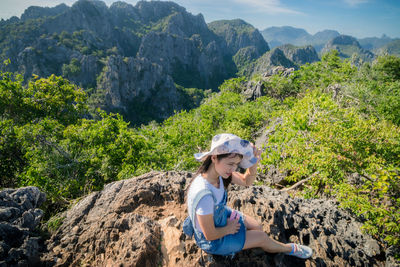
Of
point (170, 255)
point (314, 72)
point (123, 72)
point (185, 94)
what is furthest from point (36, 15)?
point (170, 255)

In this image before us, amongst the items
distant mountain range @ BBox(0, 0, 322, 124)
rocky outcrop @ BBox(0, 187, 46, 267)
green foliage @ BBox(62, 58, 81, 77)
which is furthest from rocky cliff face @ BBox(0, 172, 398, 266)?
green foliage @ BBox(62, 58, 81, 77)

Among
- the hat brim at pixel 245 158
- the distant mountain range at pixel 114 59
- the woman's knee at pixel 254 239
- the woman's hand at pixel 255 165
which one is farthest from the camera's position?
Result: the distant mountain range at pixel 114 59

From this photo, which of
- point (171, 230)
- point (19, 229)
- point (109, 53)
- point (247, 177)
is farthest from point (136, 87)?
point (247, 177)

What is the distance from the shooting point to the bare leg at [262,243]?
3.47 meters

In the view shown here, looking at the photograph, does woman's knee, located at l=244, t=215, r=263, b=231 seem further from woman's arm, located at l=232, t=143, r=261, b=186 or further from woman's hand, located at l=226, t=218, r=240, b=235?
woman's arm, located at l=232, t=143, r=261, b=186

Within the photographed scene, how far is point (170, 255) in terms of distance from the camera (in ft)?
12.5

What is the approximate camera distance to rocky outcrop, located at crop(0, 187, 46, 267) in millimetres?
3500

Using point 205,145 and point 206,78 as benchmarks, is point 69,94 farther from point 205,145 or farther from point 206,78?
point 206,78

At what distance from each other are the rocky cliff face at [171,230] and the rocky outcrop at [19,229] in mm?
129

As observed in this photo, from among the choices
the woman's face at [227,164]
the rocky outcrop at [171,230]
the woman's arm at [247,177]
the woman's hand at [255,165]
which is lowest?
the rocky outcrop at [171,230]

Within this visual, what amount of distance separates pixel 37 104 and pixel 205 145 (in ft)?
48.8

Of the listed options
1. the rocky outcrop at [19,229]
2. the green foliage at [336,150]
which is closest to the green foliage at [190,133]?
the green foliage at [336,150]

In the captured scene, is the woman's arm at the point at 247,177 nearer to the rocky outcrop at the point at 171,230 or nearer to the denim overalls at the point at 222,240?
the denim overalls at the point at 222,240

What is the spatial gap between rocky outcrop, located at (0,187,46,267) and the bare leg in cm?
382
